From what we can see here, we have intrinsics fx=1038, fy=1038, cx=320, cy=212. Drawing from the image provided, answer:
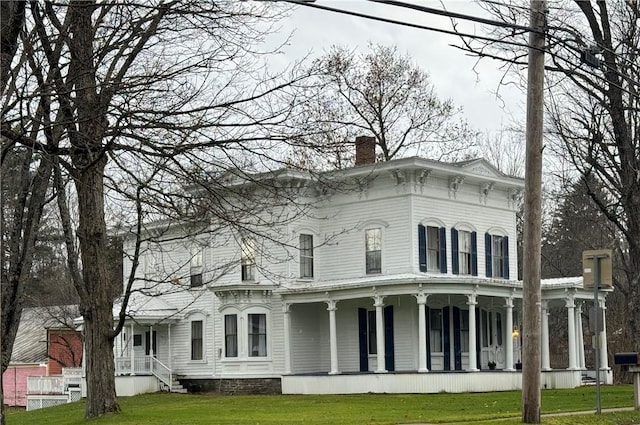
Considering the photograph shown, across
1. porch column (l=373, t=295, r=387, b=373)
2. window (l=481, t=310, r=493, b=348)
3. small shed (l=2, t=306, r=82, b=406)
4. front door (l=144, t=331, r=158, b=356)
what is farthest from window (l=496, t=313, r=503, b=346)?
small shed (l=2, t=306, r=82, b=406)

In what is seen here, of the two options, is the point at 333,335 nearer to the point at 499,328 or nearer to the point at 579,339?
the point at 499,328

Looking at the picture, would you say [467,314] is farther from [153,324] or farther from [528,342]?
[528,342]

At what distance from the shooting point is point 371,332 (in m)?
40.8

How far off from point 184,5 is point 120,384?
30.9 metres

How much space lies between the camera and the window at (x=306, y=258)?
136ft

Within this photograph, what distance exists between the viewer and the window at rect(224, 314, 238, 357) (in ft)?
138

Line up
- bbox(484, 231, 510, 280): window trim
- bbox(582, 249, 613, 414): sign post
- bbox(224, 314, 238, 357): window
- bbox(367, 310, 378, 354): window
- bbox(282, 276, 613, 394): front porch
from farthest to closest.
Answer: bbox(484, 231, 510, 280): window trim
bbox(224, 314, 238, 357): window
bbox(367, 310, 378, 354): window
bbox(282, 276, 613, 394): front porch
bbox(582, 249, 613, 414): sign post

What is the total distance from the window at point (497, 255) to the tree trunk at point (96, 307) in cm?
2132

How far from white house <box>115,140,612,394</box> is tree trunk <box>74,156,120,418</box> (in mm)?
12262

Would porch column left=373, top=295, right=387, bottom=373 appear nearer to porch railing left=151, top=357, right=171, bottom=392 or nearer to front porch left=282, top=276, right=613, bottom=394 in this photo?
front porch left=282, top=276, right=613, bottom=394

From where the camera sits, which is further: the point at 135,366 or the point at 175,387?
the point at 135,366

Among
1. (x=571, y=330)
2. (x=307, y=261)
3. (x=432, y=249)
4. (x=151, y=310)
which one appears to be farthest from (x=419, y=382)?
(x=151, y=310)

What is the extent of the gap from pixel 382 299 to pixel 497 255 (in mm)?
8145

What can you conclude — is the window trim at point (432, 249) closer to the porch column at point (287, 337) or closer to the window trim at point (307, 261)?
the window trim at point (307, 261)
